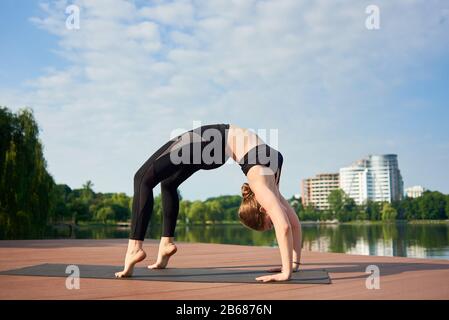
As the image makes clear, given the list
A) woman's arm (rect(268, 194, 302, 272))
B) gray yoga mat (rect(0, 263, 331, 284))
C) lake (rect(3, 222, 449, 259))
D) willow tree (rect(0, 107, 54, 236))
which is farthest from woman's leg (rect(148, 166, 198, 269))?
willow tree (rect(0, 107, 54, 236))

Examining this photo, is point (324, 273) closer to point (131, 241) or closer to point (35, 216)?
point (131, 241)

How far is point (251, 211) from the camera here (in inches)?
112

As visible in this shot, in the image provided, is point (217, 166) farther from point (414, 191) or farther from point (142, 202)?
point (414, 191)

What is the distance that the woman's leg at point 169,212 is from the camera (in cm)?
311

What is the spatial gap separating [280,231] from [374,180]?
132 m

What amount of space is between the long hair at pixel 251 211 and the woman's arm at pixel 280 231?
28 cm

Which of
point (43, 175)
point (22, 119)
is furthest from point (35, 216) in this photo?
point (22, 119)

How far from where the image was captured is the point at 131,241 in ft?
8.85

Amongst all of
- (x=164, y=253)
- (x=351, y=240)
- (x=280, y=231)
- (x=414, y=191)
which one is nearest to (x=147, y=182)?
(x=164, y=253)

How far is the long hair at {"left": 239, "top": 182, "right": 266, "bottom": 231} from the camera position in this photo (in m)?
2.83

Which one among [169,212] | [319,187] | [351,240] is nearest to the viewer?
[169,212]

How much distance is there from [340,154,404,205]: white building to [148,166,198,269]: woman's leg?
404ft

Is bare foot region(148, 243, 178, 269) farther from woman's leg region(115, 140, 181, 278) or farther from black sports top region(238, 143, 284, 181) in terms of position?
black sports top region(238, 143, 284, 181)

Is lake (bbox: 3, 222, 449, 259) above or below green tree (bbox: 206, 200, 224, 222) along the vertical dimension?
below
